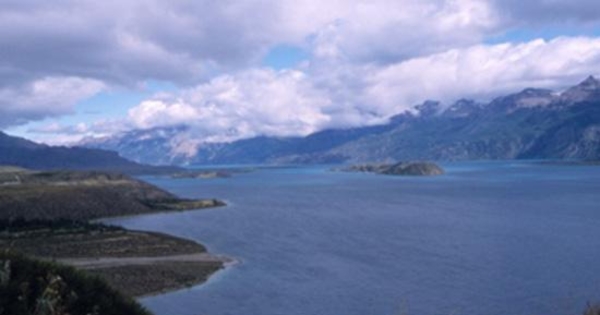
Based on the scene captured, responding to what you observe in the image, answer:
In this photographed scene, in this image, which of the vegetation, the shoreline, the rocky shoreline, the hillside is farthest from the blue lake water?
the vegetation

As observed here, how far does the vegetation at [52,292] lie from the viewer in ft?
29.3

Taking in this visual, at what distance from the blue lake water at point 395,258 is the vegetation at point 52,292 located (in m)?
14.5

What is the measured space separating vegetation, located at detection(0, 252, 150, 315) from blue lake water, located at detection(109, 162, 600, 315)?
14491mm

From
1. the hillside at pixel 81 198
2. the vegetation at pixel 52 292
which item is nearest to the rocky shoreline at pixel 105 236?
the hillside at pixel 81 198

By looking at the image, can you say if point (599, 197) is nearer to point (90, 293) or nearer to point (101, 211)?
point (101, 211)

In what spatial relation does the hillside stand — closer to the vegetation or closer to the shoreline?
the shoreline

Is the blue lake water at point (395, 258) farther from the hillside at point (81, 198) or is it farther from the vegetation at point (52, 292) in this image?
the vegetation at point (52, 292)

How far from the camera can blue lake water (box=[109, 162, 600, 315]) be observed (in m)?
47.6

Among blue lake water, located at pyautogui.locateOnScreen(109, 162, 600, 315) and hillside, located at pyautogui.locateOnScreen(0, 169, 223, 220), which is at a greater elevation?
hillside, located at pyautogui.locateOnScreen(0, 169, 223, 220)

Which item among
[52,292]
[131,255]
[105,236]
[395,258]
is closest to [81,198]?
[105,236]

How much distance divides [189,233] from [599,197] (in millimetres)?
93737

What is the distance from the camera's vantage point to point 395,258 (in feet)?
222

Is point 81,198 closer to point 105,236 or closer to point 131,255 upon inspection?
point 105,236

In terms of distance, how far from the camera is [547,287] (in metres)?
51.7
